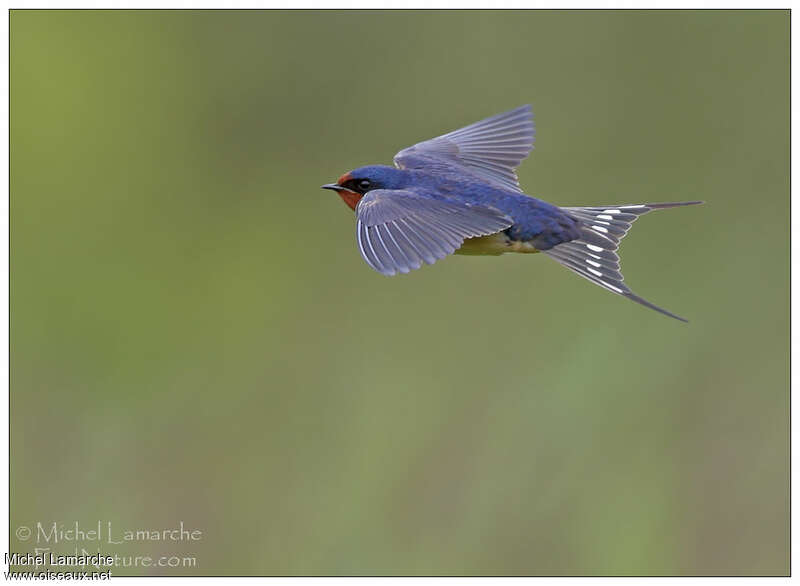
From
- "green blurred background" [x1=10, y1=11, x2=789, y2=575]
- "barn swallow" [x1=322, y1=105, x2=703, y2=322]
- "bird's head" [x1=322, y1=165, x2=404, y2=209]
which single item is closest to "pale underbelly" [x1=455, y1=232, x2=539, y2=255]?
"barn swallow" [x1=322, y1=105, x2=703, y2=322]

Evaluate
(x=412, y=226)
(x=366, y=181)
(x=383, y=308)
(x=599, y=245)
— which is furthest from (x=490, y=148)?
(x=383, y=308)

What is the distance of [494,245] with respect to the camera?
315cm

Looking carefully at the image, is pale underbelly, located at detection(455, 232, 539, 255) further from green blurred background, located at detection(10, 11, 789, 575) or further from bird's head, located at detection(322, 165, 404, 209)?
green blurred background, located at detection(10, 11, 789, 575)

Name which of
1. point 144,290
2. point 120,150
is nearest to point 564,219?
point 144,290

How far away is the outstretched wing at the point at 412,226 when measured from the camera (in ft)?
8.86

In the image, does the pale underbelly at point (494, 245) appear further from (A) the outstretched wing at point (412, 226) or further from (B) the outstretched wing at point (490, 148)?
(B) the outstretched wing at point (490, 148)

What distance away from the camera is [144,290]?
4.95m

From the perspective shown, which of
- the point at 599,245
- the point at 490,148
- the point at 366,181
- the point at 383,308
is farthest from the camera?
the point at 383,308

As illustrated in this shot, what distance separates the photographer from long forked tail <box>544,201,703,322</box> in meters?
2.94

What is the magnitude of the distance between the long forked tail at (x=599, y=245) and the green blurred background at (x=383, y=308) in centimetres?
106

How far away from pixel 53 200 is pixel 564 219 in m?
2.86

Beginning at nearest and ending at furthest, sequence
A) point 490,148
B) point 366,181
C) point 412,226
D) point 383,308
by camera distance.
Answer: point 412,226
point 366,181
point 490,148
point 383,308

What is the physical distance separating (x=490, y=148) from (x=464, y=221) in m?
0.93

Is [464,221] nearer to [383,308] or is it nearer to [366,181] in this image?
[366,181]
